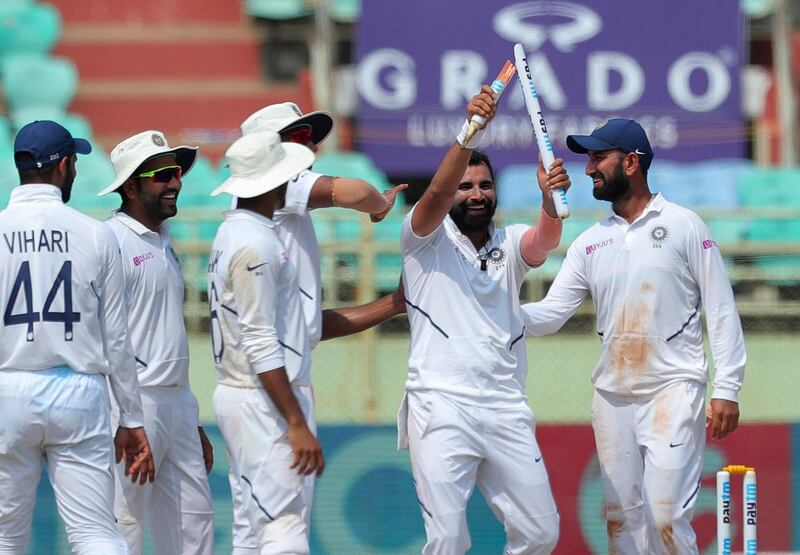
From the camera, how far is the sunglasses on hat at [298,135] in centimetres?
562

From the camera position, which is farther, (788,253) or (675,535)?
(788,253)

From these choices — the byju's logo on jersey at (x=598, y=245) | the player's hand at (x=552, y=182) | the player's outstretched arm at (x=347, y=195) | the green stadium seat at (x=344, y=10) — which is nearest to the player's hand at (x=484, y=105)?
Result: the player's hand at (x=552, y=182)

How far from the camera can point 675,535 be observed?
576 centimetres

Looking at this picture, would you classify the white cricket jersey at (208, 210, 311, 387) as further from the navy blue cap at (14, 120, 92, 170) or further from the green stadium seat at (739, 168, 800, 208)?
the green stadium seat at (739, 168, 800, 208)

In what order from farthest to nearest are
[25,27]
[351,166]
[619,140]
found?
[25,27], [351,166], [619,140]

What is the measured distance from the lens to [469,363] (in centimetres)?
546

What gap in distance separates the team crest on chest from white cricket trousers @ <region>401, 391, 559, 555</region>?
1.03 m

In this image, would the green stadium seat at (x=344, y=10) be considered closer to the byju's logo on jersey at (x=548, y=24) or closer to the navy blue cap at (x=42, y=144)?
the byju's logo on jersey at (x=548, y=24)

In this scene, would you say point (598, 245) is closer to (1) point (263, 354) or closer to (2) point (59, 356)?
(1) point (263, 354)

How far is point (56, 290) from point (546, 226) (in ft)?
6.48

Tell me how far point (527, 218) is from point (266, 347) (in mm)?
4745

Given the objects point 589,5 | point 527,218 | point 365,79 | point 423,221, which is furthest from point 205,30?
point 423,221

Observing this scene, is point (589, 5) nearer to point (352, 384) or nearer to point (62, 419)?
point (352, 384)

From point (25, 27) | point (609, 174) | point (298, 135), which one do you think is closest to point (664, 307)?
point (609, 174)
